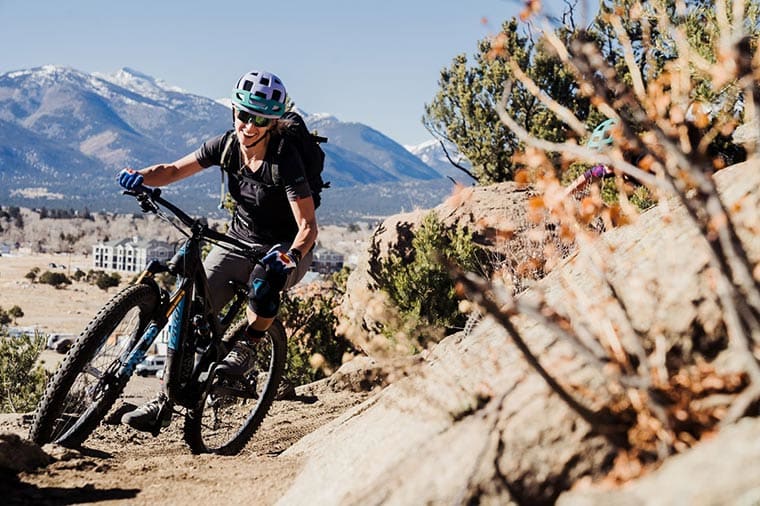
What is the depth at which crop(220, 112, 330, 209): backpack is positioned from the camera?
5484 mm

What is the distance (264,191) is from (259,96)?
0.66 meters

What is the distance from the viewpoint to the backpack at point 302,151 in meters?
5.48

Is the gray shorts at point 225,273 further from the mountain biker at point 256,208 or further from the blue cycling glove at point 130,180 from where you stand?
the blue cycling glove at point 130,180

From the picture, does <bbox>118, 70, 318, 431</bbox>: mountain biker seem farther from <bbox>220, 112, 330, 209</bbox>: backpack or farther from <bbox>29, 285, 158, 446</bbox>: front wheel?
A: <bbox>29, 285, 158, 446</bbox>: front wheel

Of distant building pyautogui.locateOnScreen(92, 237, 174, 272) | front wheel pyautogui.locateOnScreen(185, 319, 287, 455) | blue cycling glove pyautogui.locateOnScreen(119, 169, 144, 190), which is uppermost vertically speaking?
distant building pyautogui.locateOnScreen(92, 237, 174, 272)

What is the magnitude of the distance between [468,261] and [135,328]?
926 centimetres

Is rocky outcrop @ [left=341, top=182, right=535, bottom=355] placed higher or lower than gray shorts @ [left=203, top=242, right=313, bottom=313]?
lower

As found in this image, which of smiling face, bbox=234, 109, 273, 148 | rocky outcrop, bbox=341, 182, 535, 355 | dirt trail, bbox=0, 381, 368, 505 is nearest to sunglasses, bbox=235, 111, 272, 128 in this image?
smiling face, bbox=234, 109, 273, 148

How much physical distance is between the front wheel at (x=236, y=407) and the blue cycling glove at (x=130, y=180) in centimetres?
135

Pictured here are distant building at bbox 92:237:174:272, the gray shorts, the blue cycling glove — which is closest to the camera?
the blue cycling glove

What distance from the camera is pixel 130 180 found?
16.7 ft

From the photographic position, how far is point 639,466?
2537 millimetres

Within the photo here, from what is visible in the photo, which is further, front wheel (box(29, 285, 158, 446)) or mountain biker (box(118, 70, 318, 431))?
mountain biker (box(118, 70, 318, 431))

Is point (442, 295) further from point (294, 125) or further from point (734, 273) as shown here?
point (734, 273)
